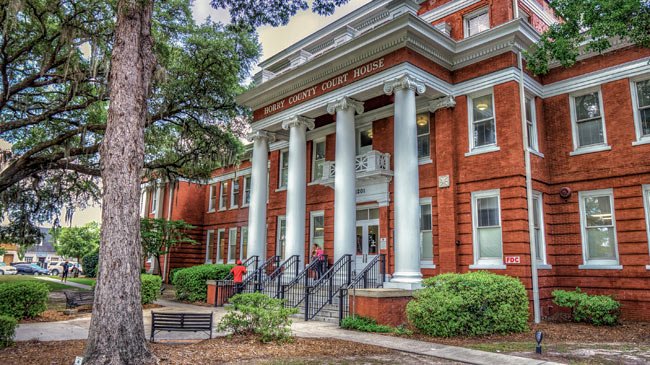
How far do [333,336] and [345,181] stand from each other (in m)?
7.00

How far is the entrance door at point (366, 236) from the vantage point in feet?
64.0

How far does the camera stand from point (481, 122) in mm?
16750

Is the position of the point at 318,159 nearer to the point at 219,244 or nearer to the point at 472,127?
the point at 472,127

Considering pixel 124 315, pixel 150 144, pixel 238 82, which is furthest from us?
Result: pixel 150 144

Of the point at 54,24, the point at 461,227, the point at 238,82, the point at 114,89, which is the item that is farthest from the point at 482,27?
the point at 54,24

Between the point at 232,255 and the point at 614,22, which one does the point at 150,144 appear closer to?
the point at 232,255

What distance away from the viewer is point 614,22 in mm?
10070

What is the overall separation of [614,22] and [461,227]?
8.39 metres

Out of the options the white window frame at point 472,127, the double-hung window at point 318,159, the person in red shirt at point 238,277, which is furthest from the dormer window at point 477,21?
the person in red shirt at point 238,277

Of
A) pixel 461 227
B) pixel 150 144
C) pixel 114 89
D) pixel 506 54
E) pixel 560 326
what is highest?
pixel 506 54

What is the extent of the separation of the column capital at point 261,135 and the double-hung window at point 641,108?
15.2 m

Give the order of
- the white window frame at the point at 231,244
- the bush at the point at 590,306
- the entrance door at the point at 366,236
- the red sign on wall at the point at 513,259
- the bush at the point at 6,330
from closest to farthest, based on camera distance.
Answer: the bush at the point at 6,330 → the bush at the point at 590,306 → the red sign on wall at the point at 513,259 → the entrance door at the point at 366,236 → the white window frame at the point at 231,244

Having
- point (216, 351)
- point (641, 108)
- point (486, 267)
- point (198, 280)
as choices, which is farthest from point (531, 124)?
point (198, 280)

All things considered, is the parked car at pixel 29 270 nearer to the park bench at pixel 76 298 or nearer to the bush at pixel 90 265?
the bush at pixel 90 265
